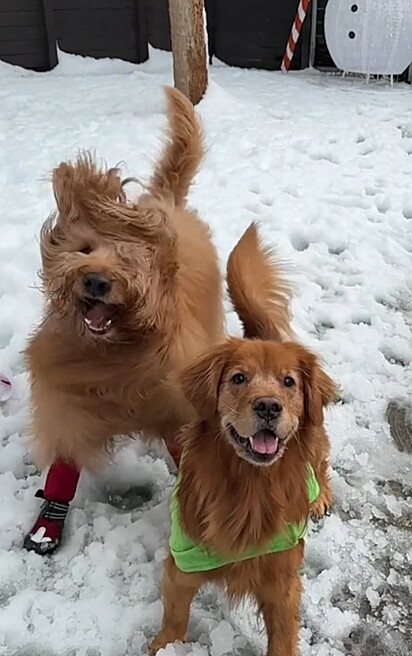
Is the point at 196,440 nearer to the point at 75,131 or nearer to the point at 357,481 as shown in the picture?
the point at 357,481

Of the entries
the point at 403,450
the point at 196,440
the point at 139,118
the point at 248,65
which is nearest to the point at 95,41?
the point at 248,65

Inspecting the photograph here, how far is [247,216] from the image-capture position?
4.70 meters

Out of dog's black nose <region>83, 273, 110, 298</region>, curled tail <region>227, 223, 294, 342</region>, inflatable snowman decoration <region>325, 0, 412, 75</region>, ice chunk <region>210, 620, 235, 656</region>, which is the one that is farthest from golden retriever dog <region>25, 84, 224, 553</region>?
inflatable snowman decoration <region>325, 0, 412, 75</region>

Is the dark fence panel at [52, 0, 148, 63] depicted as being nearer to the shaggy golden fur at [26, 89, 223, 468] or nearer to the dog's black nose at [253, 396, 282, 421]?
the shaggy golden fur at [26, 89, 223, 468]

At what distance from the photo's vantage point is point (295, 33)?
8305mm

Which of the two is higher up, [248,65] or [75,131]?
[75,131]

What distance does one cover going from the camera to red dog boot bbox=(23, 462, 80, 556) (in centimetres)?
249

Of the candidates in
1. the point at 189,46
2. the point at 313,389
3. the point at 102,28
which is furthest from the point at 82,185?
the point at 102,28

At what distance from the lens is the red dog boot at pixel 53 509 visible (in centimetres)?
249

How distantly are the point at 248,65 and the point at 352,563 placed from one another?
759 cm

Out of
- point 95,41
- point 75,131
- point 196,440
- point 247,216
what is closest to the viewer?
point 196,440

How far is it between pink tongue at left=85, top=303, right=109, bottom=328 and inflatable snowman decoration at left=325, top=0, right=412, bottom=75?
635 centimetres

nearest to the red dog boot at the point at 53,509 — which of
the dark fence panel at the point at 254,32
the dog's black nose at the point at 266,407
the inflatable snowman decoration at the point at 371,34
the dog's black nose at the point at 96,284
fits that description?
the dog's black nose at the point at 96,284

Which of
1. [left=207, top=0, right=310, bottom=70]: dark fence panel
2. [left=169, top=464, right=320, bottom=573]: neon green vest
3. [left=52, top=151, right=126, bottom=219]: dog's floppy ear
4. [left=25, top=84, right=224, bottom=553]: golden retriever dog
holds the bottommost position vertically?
[left=207, top=0, right=310, bottom=70]: dark fence panel
